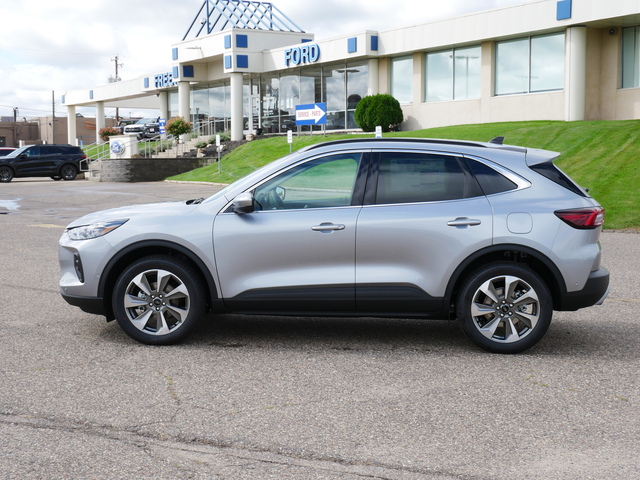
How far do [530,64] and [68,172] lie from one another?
23708mm

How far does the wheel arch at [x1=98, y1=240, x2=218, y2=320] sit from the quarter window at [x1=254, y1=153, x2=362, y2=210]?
67cm

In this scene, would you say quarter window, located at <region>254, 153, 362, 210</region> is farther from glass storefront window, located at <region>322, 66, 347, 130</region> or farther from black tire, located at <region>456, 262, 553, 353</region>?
glass storefront window, located at <region>322, 66, 347, 130</region>

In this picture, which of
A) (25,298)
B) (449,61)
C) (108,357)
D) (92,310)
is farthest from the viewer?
(449,61)

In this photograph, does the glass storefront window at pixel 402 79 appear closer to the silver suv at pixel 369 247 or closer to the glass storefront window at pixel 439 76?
the glass storefront window at pixel 439 76

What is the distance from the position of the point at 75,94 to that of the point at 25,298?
72.2 metres

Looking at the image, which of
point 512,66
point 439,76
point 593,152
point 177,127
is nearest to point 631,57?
point 512,66

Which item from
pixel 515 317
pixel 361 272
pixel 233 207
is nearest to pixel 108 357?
pixel 233 207

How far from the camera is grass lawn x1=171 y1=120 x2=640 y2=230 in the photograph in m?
18.3

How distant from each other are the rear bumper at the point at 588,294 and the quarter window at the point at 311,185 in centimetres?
187

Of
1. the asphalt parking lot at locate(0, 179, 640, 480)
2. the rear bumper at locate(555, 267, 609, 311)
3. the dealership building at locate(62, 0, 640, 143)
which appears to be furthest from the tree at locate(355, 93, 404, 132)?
the rear bumper at locate(555, 267, 609, 311)

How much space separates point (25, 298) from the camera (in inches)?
343

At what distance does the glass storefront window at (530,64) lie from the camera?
3234 cm

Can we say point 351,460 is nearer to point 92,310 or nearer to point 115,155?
point 92,310

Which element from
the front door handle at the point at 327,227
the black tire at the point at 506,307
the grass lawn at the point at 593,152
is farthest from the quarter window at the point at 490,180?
the grass lawn at the point at 593,152
